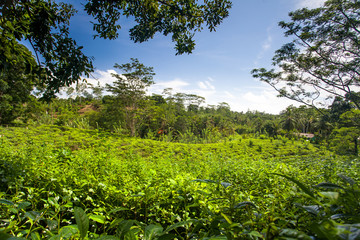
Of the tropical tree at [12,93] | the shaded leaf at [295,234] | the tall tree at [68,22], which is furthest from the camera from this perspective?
the tropical tree at [12,93]

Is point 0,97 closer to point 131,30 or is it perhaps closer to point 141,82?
point 141,82

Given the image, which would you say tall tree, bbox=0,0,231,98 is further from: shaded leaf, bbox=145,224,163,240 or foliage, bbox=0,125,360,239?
shaded leaf, bbox=145,224,163,240

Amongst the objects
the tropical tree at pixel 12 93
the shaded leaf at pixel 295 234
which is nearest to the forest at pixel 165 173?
the shaded leaf at pixel 295 234

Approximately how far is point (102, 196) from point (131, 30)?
324 cm

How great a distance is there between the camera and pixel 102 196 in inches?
52.0

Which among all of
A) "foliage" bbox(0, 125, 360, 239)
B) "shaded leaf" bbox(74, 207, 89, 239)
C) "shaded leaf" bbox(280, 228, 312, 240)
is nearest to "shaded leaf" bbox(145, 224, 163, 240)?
"foliage" bbox(0, 125, 360, 239)

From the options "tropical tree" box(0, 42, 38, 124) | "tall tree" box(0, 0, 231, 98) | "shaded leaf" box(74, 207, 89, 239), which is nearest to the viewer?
"shaded leaf" box(74, 207, 89, 239)

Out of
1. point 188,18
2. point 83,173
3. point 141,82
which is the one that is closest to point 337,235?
point 83,173

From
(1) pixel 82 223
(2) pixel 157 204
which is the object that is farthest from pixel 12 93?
(1) pixel 82 223

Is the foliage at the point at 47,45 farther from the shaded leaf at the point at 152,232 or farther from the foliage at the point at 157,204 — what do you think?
the shaded leaf at the point at 152,232

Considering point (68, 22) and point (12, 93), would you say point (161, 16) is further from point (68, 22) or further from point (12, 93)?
point (12, 93)

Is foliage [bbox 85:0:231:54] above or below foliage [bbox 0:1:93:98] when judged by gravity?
above

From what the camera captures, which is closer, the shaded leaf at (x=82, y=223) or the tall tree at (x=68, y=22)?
the shaded leaf at (x=82, y=223)

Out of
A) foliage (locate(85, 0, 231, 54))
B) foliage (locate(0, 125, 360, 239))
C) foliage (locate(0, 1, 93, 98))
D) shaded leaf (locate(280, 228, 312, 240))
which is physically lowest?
foliage (locate(0, 125, 360, 239))
